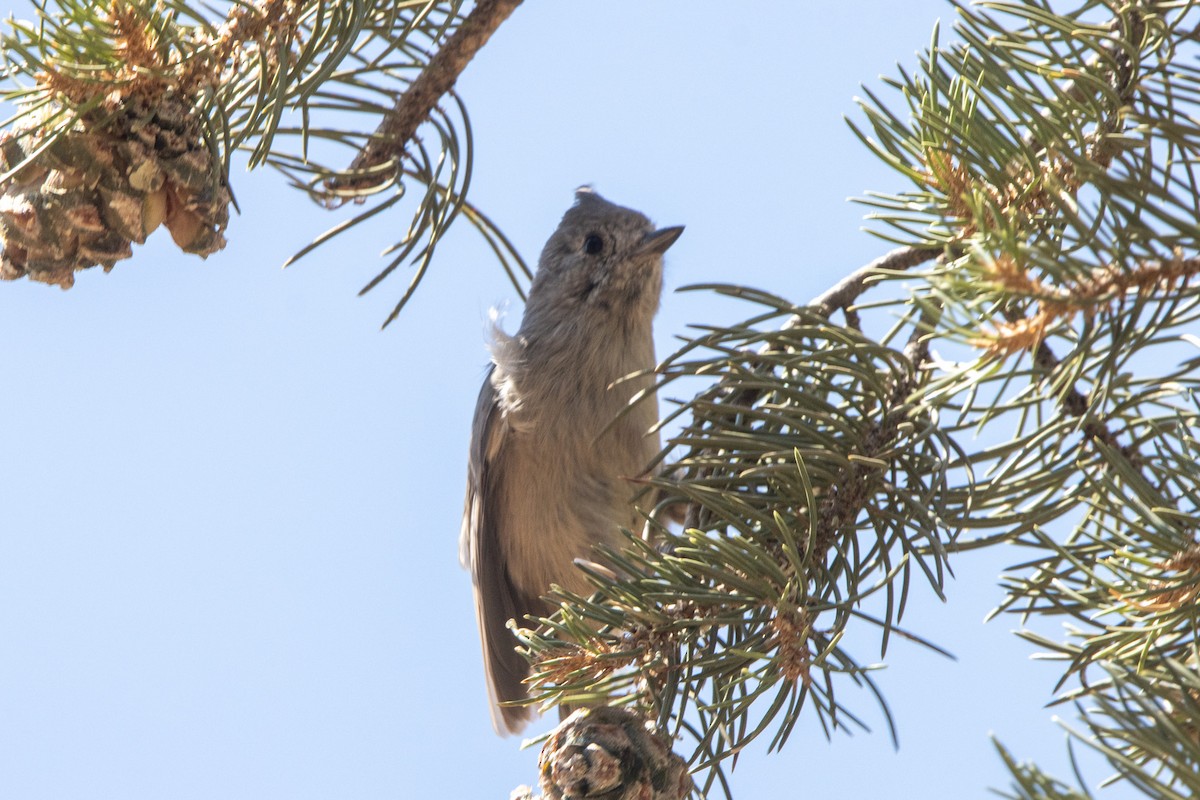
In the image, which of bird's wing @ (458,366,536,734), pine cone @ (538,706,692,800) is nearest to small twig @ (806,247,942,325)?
pine cone @ (538,706,692,800)

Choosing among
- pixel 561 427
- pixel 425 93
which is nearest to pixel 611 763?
pixel 425 93

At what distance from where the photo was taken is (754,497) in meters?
1.21

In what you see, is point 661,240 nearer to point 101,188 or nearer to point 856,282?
point 856,282

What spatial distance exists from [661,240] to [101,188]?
1720 mm

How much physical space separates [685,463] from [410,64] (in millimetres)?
652

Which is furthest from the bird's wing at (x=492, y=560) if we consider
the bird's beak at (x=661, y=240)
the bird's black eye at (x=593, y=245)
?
the bird's beak at (x=661, y=240)

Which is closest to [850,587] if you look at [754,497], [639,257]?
[754,497]

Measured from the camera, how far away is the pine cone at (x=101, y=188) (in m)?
1.03

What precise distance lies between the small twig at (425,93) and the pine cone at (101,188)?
43 cm

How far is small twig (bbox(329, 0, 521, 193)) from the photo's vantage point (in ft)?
4.58

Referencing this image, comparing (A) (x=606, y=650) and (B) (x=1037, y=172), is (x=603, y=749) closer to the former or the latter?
(A) (x=606, y=650)

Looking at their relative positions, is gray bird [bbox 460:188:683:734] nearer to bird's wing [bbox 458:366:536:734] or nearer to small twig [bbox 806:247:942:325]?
bird's wing [bbox 458:366:536:734]

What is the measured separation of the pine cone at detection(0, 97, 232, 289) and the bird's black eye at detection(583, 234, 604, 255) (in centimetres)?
178

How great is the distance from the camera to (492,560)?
9.35 feet
